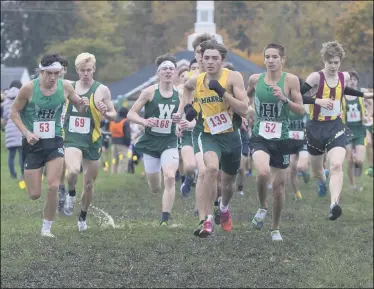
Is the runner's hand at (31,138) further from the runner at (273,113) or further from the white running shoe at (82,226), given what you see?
the white running shoe at (82,226)

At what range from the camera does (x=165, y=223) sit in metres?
15.4

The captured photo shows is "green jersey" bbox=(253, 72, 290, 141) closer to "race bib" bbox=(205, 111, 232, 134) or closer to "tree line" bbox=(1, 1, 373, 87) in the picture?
"race bib" bbox=(205, 111, 232, 134)

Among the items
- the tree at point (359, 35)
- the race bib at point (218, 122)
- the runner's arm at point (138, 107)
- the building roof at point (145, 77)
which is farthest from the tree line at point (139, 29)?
the race bib at point (218, 122)

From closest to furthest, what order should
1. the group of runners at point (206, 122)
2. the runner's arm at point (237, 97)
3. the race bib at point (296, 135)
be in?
the runner's arm at point (237, 97) < the group of runners at point (206, 122) < the race bib at point (296, 135)

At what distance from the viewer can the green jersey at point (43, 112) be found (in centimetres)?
1227

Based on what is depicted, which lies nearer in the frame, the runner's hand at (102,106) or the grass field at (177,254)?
the runner's hand at (102,106)

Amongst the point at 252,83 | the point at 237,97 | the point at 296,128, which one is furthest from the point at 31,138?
the point at 296,128

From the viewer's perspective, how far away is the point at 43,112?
12.3 m

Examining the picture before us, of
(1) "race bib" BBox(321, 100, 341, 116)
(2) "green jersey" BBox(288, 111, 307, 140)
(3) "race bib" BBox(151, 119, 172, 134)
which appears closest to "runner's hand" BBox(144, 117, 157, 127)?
(3) "race bib" BBox(151, 119, 172, 134)

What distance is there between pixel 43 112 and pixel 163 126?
6.87 ft

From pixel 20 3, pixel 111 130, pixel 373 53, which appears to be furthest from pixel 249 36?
pixel 111 130

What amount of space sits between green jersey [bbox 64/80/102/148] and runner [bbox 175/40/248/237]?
94.0 inches

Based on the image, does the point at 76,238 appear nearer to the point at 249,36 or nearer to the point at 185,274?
the point at 185,274

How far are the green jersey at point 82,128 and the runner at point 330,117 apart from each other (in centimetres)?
301
